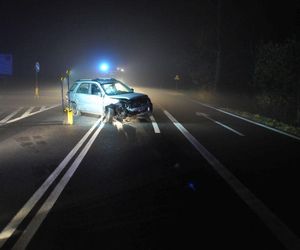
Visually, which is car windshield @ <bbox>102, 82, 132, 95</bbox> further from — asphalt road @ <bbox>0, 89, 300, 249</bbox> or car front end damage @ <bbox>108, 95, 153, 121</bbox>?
asphalt road @ <bbox>0, 89, 300, 249</bbox>

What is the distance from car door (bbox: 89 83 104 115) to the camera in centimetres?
1814

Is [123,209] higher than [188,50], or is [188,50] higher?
[188,50]

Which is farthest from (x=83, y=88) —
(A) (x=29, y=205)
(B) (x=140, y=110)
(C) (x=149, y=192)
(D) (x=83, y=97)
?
(A) (x=29, y=205)

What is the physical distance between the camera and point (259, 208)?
607 cm

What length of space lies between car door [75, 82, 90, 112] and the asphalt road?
5.97 metres

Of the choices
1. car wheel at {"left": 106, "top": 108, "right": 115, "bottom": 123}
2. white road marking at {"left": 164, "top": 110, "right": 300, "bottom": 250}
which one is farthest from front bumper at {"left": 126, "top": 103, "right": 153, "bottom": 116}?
white road marking at {"left": 164, "top": 110, "right": 300, "bottom": 250}

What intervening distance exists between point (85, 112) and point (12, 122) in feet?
11.0

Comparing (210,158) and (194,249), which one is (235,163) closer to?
(210,158)

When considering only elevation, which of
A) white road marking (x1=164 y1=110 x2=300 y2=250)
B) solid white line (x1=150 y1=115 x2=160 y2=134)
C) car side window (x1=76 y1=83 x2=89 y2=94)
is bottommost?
solid white line (x1=150 y1=115 x2=160 y2=134)

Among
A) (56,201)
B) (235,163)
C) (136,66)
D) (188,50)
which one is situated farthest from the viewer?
(136,66)

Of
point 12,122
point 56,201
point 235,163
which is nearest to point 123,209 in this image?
point 56,201

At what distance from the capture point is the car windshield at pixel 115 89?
60.5 ft

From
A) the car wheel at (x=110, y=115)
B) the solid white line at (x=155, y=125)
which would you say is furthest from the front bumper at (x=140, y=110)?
the car wheel at (x=110, y=115)

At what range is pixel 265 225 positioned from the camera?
538cm
